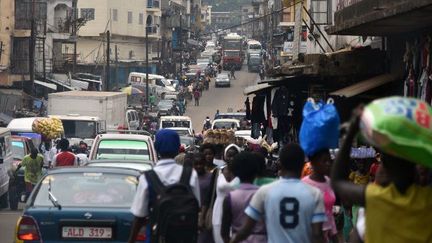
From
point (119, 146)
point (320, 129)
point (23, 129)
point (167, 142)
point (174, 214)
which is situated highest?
point (320, 129)

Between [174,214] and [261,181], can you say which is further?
[261,181]

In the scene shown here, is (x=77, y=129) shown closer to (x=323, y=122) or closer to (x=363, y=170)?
(x=363, y=170)

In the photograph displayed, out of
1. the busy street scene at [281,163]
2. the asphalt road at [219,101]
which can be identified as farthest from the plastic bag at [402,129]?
the asphalt road at [219,101]

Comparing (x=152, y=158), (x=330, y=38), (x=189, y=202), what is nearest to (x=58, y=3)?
(x=330, y=38)

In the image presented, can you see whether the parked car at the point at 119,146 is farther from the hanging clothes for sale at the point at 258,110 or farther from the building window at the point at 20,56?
the building window at the point at 20,56

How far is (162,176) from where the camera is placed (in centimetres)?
900

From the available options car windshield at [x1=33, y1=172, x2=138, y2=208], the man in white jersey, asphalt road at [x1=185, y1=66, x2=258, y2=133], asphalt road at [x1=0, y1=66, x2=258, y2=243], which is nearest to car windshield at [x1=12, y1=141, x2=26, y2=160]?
car windshield at [x1=33, y1=172, x2=138, y2=208]

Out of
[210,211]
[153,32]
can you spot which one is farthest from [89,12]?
[210,211]

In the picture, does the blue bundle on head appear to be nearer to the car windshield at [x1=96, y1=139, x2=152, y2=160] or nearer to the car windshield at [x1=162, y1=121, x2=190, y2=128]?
the car windshield at [x1=96, y1=139, x2=152, y2=160]

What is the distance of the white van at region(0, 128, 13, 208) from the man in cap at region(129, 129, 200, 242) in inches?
557

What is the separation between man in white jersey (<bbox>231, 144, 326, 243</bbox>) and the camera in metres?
7.70

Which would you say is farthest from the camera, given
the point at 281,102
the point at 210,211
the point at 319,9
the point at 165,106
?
the point at 165,106

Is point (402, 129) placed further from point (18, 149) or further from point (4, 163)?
point (18, 149)

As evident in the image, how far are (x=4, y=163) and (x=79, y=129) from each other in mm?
12673
